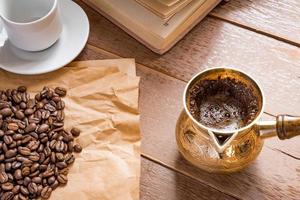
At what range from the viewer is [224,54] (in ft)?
2.86

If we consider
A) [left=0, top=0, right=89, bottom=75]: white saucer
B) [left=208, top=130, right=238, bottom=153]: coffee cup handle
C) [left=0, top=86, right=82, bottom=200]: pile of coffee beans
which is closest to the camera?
[left=208, top=130, right=238, bottom=153]: coffee cup handle

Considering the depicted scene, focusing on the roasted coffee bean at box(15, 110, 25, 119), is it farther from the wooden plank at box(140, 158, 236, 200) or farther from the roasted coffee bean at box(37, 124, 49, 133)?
the wooden plank at box(140, 158, 236, 200)

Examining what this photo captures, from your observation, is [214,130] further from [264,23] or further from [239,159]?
[264,23]

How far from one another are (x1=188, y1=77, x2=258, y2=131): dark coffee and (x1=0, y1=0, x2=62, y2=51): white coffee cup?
252mm

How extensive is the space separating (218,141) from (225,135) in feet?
0.04

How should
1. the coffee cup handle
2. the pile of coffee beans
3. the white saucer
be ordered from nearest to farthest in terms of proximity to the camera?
1. the coffee cup handle
2. the pile of coffee beans
3. the white saucer

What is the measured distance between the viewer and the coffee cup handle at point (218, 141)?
654 millimetres

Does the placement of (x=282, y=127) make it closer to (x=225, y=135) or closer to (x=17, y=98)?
(x=225, y=135)

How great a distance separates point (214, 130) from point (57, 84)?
0.28 meters

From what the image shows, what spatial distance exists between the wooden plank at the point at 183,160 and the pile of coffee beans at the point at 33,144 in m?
0.10

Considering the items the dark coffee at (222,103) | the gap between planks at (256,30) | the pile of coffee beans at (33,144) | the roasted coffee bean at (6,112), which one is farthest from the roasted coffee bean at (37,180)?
the gap between planks at (256,30)

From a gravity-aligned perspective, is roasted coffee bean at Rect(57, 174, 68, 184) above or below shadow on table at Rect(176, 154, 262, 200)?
below

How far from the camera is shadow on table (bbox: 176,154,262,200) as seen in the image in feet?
2.47

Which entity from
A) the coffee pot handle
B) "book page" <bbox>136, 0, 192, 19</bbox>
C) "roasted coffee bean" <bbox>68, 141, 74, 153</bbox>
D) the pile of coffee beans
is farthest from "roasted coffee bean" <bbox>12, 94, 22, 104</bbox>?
the coffee pot handle
